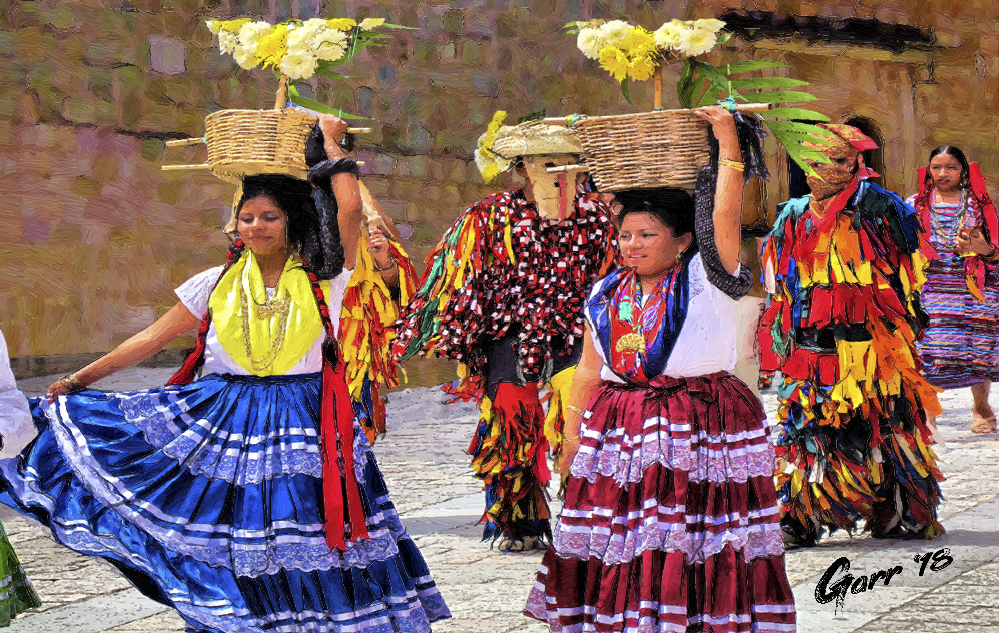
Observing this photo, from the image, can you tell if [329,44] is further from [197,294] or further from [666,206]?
[666,206]

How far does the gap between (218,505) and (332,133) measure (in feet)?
4.34

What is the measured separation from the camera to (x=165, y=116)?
484 inches

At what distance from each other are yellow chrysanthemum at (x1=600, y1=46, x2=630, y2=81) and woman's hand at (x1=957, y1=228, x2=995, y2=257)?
6.54 metres

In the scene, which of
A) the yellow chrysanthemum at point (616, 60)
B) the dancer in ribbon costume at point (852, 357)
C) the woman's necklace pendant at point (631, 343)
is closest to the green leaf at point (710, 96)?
the yellow chrysanthemum at point (616, 60)

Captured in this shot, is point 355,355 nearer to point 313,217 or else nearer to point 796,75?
point 313,217

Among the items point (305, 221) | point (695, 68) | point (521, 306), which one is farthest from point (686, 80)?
point (521, 306)

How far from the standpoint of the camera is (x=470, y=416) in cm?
1234

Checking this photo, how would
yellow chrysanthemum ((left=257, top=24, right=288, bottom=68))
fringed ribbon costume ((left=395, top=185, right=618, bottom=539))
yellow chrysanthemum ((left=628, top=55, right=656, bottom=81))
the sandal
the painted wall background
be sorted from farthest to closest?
the painted wall background, the sandal, fringed ribbon costume ((left=395, top=185, right=618, bottom=539)), yellow chrysanthemum ((left=257, top=24, right=288, bottom=68)), yellow chrysanthemum ((left=628, top=55, right=656, bottom=81))

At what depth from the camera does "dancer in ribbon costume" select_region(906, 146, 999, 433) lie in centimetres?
1026

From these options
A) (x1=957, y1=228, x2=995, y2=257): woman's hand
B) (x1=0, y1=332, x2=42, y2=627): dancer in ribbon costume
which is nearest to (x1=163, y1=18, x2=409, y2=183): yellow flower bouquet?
(x1=0, y1=332, x2=42, y2=627): dancer in ribbon costume

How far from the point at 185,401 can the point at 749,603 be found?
79.3 inches

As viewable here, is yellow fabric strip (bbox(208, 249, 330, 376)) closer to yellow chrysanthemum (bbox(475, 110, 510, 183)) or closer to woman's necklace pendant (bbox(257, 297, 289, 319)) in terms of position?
woman's necklace pendant (bbox(257, 297, 289, 319))

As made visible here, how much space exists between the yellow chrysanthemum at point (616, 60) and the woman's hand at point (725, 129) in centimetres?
36

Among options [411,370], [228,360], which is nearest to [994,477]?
[228,360]
